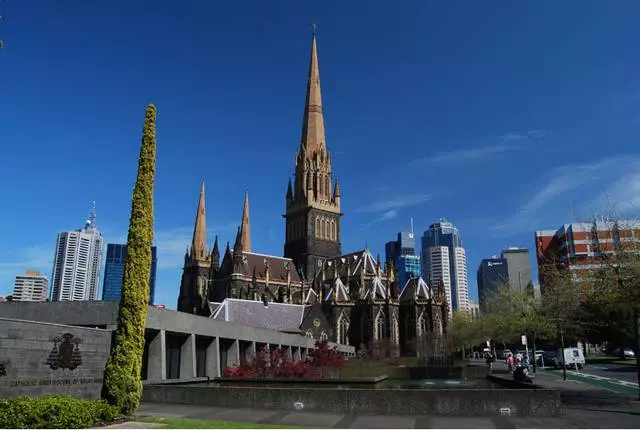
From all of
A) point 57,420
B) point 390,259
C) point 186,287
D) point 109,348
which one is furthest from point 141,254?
point 186,287

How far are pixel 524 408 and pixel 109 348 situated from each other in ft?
46.5

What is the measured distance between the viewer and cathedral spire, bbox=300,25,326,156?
97.4 metres

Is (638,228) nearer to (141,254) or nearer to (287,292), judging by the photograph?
(141,254)

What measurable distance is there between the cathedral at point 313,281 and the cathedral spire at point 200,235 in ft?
0.65

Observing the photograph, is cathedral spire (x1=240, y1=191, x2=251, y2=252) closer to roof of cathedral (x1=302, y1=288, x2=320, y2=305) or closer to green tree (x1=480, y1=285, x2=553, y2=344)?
roof of cathedral (x1=302, y1=288, x2=320, y2=305)

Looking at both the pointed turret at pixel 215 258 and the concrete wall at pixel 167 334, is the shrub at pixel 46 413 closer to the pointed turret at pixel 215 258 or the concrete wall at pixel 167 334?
the concrete wall at pixel 167 334

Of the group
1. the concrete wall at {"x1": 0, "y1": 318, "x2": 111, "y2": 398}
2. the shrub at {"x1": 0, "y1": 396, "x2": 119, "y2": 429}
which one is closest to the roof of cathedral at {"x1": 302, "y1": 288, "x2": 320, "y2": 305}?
the concrete wall at {"x1": 0, "y1": 318, "x2": 111, "y2": 398}

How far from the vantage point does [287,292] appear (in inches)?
3369

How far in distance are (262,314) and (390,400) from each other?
174ft

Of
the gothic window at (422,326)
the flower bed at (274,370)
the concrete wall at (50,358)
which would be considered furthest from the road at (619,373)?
the gothic window at (422,326)

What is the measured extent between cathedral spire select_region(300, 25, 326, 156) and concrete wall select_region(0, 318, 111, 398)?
80.6 m

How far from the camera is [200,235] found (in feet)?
349

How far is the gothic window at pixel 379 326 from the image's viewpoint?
77.1 m

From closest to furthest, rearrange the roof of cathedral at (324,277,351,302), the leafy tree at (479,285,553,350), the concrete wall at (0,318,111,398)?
the concrete wall at (0,318,111,398) < the leafy tree at (479,285,553,350) < the roof of cathedral at (324,277,351,302)
